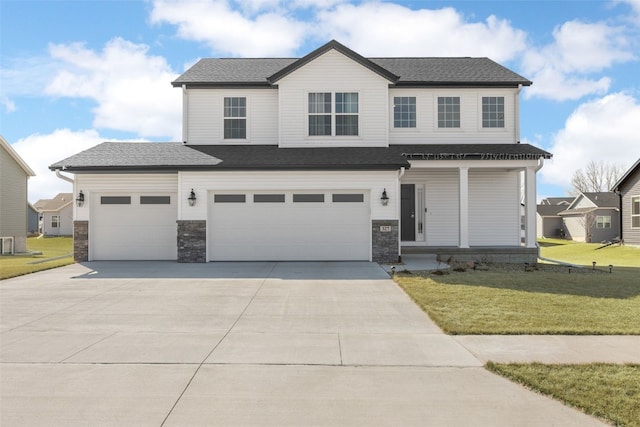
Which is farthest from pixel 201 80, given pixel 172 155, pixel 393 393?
pixel 393 393

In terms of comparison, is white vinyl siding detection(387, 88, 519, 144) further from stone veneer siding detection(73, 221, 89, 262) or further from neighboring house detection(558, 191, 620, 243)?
neighboring house detection(558, 191, 620, 243)

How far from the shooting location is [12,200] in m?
30.9

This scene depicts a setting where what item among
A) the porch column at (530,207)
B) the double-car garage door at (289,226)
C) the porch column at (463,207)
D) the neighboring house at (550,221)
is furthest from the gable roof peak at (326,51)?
the neighboring house at (550,221)

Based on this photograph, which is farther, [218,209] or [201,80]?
[201,80]

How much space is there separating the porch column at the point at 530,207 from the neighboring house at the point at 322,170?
5 cm

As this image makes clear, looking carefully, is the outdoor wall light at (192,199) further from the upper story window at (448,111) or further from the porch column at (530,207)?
the porch column at (530,207)

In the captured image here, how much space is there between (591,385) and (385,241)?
36.1 feet

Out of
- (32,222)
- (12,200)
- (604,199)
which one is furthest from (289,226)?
(32,222)

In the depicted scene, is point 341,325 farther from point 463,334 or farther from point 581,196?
point 581,196

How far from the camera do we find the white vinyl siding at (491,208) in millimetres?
18297

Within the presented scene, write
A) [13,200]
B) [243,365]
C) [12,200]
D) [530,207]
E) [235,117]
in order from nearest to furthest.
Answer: [243,365] → [530,207] → [235,117] → [12,200] → [13,200]

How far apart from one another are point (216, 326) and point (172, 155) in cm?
1074

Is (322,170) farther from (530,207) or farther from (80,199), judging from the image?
(80,199)

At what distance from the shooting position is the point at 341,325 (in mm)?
7520
